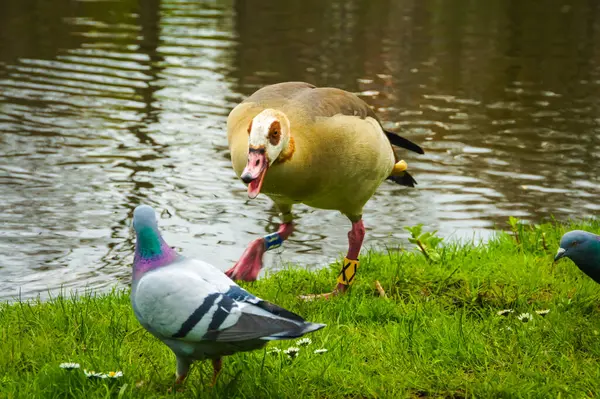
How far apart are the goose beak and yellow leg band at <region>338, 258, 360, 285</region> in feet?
3.82

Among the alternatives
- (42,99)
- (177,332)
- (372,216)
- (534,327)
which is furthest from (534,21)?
(177,332)

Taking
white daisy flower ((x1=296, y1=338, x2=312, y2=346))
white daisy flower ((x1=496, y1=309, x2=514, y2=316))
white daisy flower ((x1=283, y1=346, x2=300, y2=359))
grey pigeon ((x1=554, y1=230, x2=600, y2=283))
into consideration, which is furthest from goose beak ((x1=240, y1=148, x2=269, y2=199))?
grey pigeon ((x1=554, y1=230, x2=600, y2=283))

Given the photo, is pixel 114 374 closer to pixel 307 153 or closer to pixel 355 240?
pixel 307 153

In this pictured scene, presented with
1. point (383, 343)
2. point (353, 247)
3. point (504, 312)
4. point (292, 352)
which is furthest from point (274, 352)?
point (353, 247)

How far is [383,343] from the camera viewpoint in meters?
4.80

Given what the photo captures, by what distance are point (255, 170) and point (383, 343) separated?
1.12m

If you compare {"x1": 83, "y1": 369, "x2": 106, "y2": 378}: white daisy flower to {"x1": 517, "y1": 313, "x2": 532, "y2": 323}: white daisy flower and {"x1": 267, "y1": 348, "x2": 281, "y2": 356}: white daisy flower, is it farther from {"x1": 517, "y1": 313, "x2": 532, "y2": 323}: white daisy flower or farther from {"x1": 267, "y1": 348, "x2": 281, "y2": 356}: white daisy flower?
{"x1": 517, "y1": 313, "x2": 532, "y2": 323}: white daisy flower

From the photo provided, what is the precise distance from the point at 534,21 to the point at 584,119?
1279cm

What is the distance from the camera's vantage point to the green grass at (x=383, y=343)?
415cm

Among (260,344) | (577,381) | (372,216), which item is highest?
(260,344)

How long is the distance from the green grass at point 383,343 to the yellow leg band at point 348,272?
0.09 m

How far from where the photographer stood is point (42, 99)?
12953mm

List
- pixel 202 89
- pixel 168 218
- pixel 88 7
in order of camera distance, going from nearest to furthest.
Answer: pixel 168 218
pixel 202 89
pixel 88 7

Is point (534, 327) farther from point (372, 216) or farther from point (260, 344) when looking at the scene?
point (372, 216)
